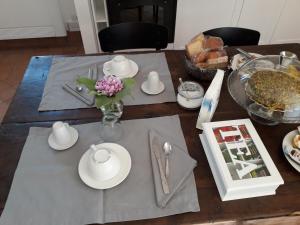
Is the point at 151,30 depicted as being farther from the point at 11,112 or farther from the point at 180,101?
the point at 11,112

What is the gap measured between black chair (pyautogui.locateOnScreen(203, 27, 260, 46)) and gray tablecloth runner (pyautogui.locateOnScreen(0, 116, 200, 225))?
2.41ft

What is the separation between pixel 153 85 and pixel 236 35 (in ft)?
2.05

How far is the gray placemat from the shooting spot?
844 millimetres

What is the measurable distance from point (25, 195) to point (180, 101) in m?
0.54

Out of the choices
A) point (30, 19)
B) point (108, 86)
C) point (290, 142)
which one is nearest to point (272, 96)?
point (290, 142)

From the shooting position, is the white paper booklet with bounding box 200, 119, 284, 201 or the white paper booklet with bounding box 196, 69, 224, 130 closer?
the white paper booklet with bounding box 200, 119, 284, 201

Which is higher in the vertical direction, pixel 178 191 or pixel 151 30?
pixel 151 30

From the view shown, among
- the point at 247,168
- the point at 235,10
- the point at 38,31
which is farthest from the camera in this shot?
the point at 38,31

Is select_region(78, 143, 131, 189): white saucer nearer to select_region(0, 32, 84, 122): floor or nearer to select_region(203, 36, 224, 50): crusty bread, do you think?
select_region(203, 36, 224, 50): crusty bread

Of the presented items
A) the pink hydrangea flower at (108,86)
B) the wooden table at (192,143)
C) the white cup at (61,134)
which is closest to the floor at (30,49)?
the wooden table at (192,143)

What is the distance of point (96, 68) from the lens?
969 mm

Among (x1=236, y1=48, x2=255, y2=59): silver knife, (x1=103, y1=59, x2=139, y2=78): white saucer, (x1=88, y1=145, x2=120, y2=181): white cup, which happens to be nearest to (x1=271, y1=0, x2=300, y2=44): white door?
(x1=236, y1=48, x2=255, y2=59): silver knife

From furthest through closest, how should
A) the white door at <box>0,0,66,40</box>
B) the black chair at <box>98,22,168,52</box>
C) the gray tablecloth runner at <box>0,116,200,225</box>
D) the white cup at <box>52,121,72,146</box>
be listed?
the white door at <box>0,0,66,40</box>
the black chair at <box>98,22,168,52</box>
the white cup at <box>52,121,72,146</box>
the gray tablecloth runner at <box>0,116,200,225</box>

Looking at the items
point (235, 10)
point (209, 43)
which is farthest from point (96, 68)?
point (235, 10)
